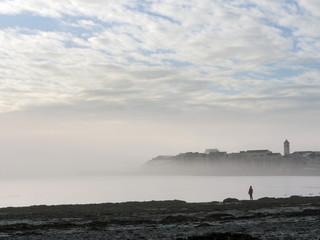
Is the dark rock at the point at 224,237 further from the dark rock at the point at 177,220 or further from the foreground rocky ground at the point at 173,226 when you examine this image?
the dark rock at the point at 177,220

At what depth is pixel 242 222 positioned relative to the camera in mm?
36938

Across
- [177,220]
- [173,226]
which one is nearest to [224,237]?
[173,226]

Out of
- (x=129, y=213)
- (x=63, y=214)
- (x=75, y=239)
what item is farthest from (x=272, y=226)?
(x=63, y=214)

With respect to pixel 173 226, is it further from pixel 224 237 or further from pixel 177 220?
pixel 224 237

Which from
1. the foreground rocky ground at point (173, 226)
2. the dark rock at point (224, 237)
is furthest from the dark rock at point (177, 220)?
the dark rock at point (224, 237)

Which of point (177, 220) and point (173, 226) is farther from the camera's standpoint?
point (177, 220)

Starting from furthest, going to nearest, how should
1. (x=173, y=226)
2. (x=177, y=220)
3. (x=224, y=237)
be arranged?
1. (x=177, y=220)
2. (x=173, y=226)
3. (x=224, y=237)

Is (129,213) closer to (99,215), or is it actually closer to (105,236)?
(99,215)

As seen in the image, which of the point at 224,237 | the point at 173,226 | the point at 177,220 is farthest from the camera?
the point at 177,220

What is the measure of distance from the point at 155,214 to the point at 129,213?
356 cm

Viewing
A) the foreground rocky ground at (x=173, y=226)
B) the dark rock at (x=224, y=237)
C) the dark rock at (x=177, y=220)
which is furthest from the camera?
the dark rock at (x=177, y=220)

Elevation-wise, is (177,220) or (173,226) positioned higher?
(177,220)

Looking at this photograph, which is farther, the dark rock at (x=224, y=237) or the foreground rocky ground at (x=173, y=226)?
the foreground rocky ground at (x=173, y=226)

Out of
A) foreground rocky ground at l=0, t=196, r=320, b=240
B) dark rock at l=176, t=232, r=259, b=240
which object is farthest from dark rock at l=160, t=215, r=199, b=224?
dark rock at l=176, t=232, r=259, b=240
